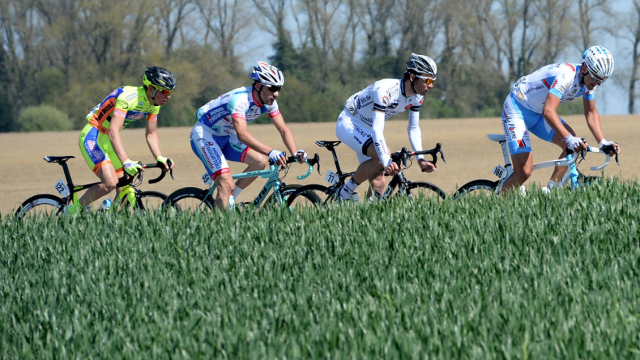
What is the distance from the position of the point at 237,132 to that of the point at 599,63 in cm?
380

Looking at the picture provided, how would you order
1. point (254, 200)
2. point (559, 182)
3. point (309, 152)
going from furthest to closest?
point (309, 152) → point (254, 200) → point (559, 182)

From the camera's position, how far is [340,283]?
14.6 ft

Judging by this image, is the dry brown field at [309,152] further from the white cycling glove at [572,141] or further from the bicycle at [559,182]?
the white cycling glove at [572,141]

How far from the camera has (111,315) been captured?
4.10 meters

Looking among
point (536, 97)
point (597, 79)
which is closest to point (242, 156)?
point (536, 97)

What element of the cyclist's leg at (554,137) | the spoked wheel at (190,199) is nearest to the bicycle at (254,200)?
the spoked wheel at (190,199)

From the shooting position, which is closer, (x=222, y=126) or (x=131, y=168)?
(x=131, y=168)

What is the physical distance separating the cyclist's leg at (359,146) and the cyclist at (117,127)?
6.47 ft

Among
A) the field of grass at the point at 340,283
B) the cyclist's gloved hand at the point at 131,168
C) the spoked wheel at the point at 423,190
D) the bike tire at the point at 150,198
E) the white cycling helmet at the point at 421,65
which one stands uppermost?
the white cycling helmet at the point at 421,65

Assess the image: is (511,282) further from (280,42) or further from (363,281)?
(280,42)

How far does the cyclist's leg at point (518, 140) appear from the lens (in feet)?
25.6

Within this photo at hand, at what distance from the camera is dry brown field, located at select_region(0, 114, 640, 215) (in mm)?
16078

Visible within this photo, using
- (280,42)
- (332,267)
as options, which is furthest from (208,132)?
(280,42)

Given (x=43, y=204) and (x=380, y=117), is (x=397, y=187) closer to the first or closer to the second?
(x=380, y=117)
